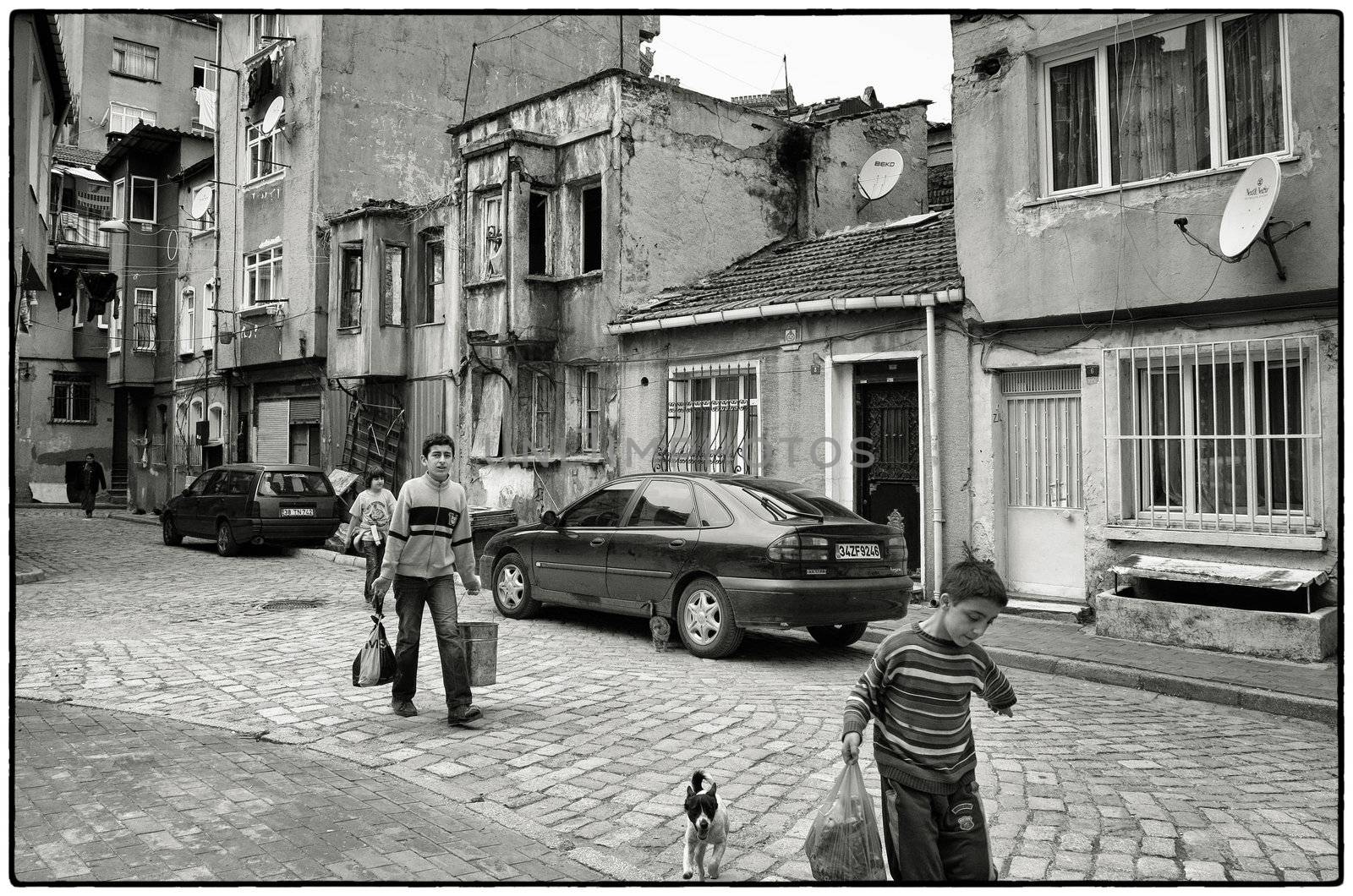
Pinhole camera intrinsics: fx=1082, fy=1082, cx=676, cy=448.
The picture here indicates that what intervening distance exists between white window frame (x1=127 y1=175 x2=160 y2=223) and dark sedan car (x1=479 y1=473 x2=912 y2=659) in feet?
85.3

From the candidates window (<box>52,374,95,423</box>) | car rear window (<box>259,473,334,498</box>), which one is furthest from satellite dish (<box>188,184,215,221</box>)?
window (<box>52,374,95,423</box>)

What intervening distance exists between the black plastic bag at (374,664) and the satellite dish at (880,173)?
1260 centimetres

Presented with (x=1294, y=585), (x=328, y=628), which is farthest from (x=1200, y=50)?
(x=328, y=628)

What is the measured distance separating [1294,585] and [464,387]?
14.2m

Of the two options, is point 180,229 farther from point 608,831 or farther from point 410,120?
point 608,831

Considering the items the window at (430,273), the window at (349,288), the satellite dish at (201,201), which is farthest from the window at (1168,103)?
the satellite dish at (201,201)

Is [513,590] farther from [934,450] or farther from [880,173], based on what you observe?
[880,173]

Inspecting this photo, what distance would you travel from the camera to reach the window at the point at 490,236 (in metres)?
18.2

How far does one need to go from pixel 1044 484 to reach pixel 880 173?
7.31 metres

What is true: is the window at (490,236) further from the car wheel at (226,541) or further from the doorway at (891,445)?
the doorway at (891,445)

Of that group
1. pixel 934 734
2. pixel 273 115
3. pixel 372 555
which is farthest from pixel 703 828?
pixel 273 115

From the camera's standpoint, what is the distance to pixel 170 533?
20734 millimetres

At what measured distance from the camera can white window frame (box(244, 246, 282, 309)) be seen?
83.0ft

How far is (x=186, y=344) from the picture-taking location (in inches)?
1185
